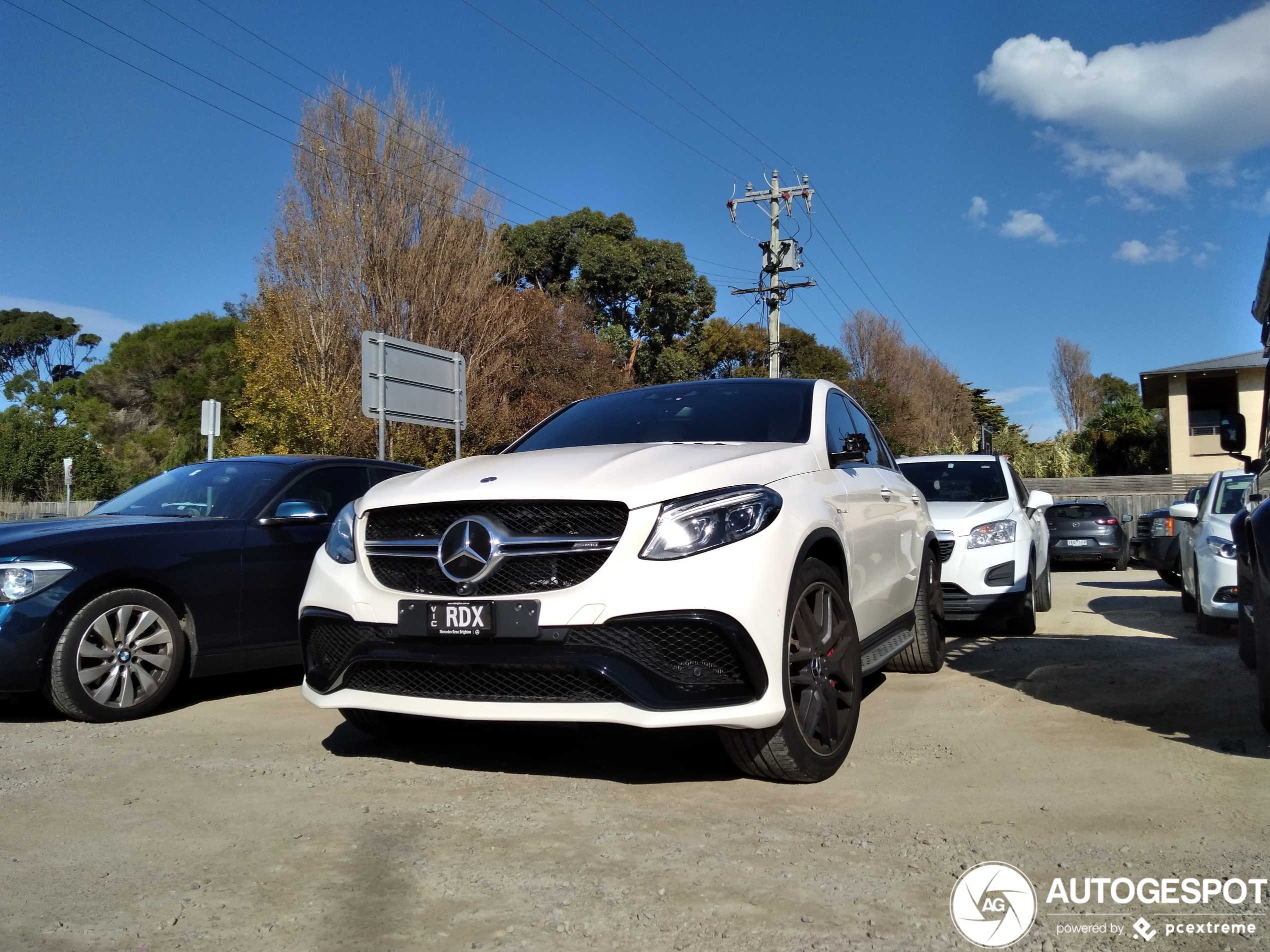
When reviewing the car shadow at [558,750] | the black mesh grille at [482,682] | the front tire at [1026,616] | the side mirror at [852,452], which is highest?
the side mirror at [852,452]

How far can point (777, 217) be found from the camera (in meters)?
30.0

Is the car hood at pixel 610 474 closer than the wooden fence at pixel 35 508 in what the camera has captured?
Yes

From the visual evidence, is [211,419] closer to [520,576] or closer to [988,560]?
[988,560]

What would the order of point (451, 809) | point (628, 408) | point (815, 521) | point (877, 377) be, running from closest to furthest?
point (451, 809), point (815, 521), point (628, 408), point (877, 377)

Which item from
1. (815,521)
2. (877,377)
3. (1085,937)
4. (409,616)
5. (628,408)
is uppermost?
(877,377)

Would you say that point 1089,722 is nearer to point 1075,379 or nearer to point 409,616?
point 409,616

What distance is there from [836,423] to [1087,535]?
52.0 feet

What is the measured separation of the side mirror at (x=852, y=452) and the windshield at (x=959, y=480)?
4081 millimetres

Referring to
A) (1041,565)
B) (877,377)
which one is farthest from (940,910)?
(877,377)

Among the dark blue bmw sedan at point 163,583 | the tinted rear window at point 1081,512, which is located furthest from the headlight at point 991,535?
the tinted rear window at point 1081,512

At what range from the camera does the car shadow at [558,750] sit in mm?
3971

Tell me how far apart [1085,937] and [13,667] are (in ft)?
15.4

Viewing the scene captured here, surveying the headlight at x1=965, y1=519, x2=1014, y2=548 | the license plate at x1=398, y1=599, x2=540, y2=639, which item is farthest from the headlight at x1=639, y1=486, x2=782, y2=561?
the headlight at x1=965, y1=519, x2=1014, y2=548

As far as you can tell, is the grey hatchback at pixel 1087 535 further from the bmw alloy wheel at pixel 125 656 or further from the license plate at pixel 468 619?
the license plate at pixel 468 619
